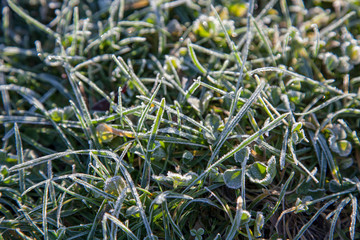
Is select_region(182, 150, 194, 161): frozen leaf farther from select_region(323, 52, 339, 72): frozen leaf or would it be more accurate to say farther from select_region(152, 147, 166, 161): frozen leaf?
select_region(323, 52, 339, 72): frozen leaf

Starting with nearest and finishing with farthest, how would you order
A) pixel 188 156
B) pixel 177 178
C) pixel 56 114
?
1. pixel 177 178
2. pixel 188 156
3. pixel 56 114

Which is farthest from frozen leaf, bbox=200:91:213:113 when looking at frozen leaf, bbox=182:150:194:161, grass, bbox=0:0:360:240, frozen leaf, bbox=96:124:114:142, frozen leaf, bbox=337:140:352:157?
frozen leaf, bbox=337:140:352:157

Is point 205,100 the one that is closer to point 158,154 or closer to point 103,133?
point 158,154

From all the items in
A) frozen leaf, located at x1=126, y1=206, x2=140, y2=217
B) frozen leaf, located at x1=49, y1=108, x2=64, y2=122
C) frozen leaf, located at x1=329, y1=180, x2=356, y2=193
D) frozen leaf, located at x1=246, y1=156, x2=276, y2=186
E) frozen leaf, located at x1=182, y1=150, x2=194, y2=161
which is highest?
frozen leaf, located at x1=49, y1=108, x2=64, y2=122

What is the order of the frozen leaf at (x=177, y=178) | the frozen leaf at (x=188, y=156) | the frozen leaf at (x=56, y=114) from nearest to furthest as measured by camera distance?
→ 1. the frozen leaf at (x=177, y=178)
2. the frozen leaf at (x=188, y=156)
3. the frozen leaf at (x=56, y=114)

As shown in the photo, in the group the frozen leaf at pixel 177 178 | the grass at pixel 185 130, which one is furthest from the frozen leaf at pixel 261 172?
the frozen leaf at pixel 177 178

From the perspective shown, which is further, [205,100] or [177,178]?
[205,100]

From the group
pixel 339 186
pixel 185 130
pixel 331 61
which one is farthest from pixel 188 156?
pixel 331 61

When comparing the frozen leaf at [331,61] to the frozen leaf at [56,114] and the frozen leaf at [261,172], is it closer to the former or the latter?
the frozen leaf at [261,172]
